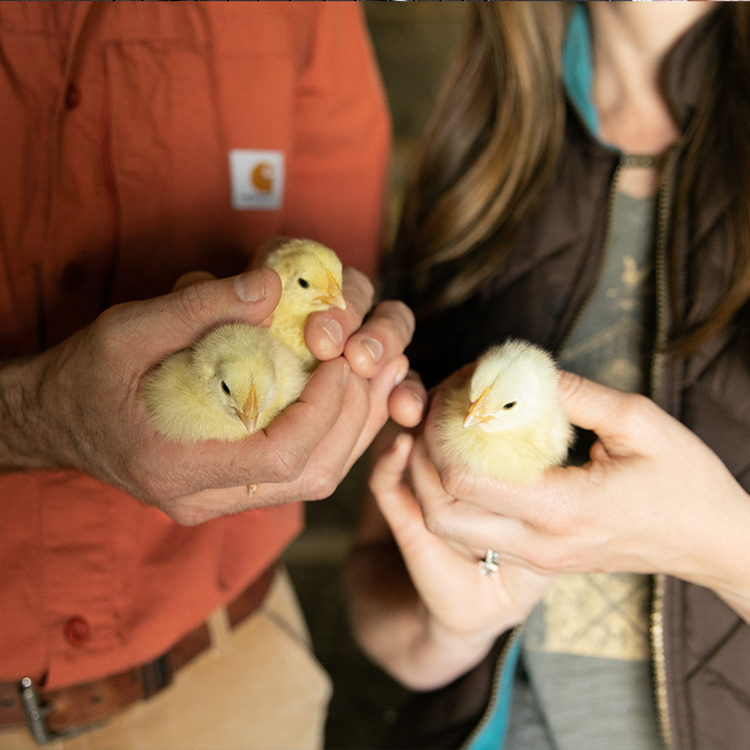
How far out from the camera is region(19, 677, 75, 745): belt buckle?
1021mm

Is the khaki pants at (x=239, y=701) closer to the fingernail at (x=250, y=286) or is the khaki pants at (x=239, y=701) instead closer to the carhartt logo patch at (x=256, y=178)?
the fingernail at (x=250, y=286)

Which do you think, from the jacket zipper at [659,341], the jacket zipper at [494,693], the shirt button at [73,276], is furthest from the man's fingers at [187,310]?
the jacket zipper at [494,693]

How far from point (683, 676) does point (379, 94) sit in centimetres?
154

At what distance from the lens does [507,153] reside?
143 cm

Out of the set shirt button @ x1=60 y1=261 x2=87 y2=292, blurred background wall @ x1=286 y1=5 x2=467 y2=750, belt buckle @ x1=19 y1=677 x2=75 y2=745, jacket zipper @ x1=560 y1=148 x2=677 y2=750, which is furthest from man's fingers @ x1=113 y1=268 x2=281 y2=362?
blurred background wall @ x1=286 y1=5 x2=467 y2=750

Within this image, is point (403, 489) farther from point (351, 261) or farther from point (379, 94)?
point (379, 94)

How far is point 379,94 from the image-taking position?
5.28ft

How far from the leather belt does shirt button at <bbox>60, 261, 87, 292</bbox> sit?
26.7 inches

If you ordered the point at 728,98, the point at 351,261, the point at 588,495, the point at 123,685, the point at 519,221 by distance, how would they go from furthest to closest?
the point at 351,261 → the point at 519,221 → the point at 728,98 → the point at 123,685 → the point at 588,495

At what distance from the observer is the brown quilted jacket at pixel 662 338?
1175 millimetres

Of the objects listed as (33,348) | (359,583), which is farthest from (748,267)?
(33,348)

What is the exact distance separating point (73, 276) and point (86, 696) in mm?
757

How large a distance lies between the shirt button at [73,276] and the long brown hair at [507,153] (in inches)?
31.1

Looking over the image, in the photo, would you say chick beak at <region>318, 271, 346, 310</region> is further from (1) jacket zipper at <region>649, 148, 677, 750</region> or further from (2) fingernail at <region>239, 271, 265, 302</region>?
(1) jacket zipper at <region>649, 148, 677, 750</region>
